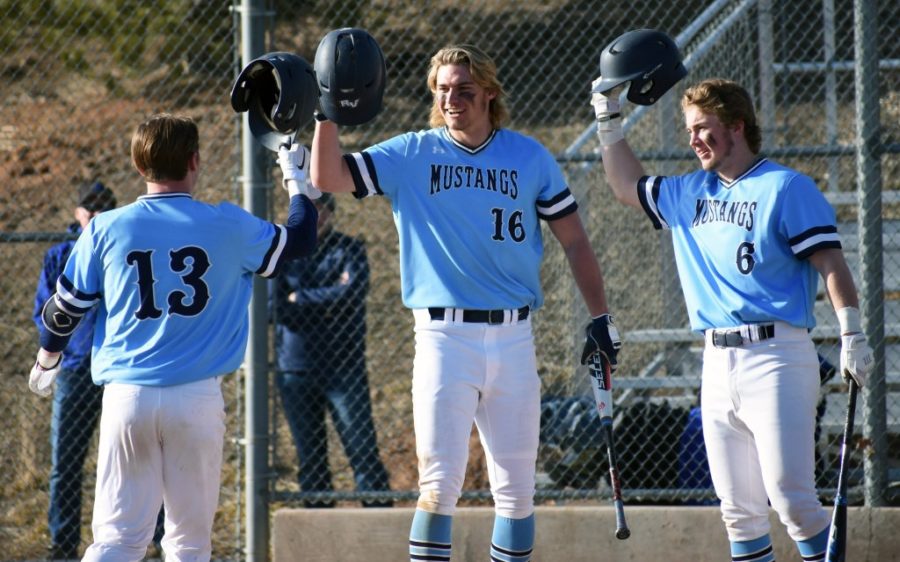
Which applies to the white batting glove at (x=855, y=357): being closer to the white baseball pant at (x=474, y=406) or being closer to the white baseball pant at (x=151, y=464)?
the white baseball pant at (x=474, y=406)

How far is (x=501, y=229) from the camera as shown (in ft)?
15.7

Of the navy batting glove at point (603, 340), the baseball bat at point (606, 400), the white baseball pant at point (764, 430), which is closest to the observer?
the white baseball pant at point (764, 430)

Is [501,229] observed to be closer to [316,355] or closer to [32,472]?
[316,355]

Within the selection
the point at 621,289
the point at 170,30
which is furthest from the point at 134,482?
the point at 170,30

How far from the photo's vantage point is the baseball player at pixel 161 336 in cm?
427

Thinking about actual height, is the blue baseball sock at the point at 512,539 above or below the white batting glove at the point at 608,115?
below

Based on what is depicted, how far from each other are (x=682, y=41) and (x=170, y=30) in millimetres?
5913

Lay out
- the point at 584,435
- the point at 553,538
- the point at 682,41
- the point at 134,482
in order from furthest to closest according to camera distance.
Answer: the point at 682,41 → the point at 584,435 → the point at 553,538 → the point at 134,482

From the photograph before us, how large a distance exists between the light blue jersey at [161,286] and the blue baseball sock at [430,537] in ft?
2.94

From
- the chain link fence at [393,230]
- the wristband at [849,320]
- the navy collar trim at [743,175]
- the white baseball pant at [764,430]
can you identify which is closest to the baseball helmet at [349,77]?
the navy collar trim at [743,175]

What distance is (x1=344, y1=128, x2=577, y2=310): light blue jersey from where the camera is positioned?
15.5 feet

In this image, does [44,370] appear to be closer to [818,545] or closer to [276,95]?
[276,95]

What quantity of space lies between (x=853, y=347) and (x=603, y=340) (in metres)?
0.93

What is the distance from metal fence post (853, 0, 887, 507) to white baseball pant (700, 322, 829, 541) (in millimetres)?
1498
